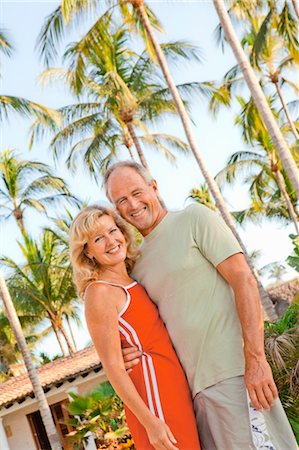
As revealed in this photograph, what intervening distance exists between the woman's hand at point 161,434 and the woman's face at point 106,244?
0.77 metres

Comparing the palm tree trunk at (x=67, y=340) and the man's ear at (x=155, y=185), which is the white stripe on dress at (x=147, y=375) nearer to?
the man's ear at (x=155, y=185)

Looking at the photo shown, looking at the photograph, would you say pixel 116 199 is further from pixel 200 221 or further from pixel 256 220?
pixel 256 220

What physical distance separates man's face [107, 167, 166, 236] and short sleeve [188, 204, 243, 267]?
0.26 metres

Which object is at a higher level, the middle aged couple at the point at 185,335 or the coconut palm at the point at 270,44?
the coconut palm at the point at 270,44

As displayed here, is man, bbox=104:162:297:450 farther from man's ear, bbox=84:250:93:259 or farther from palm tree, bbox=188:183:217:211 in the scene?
palm tree, bbox=188:183:217:211

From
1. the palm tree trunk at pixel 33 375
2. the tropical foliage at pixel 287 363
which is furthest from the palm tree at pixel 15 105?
the tropical foliage at pixel 287 363

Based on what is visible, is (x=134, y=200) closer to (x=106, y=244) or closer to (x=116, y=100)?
(x=106, y=244)

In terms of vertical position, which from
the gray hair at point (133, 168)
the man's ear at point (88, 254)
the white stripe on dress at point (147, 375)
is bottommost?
the white stripe on dress at point (147, 375)

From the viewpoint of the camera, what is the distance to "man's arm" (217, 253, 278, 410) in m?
3.25

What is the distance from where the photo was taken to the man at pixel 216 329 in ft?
10.8

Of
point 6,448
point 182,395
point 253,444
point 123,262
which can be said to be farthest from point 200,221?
point 6,448

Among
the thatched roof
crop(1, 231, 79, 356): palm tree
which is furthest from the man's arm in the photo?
crop(1, 231, 79, 356): palm tree

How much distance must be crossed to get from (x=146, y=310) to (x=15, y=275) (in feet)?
81.0

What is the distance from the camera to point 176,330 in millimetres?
3396
